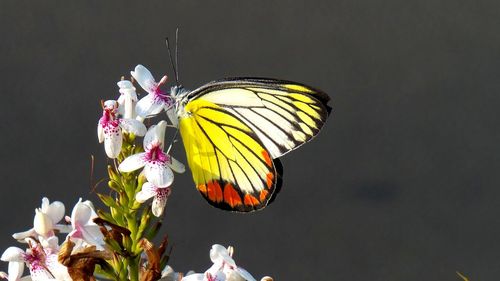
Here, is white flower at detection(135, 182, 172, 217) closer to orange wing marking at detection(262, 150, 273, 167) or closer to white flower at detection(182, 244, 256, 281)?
white flower at detection(182, 244, 256, 281)

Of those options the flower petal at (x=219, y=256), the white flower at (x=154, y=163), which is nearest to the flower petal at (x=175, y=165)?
the white flower at (x=154, y=163)

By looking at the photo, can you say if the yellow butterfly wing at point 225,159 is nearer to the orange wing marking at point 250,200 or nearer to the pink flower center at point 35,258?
the orange wing marking at point 250,200

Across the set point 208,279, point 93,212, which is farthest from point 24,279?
point 208,279

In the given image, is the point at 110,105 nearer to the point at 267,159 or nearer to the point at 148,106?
the point at 148,106

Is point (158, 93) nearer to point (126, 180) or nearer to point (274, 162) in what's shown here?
point (126, 180)

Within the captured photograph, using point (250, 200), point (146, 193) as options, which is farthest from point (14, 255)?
point (250, 200)

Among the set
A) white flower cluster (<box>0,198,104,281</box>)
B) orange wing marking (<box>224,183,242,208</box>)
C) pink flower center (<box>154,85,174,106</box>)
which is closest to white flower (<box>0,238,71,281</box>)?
white flower cluster (<box>0,198,104,281</box>)
